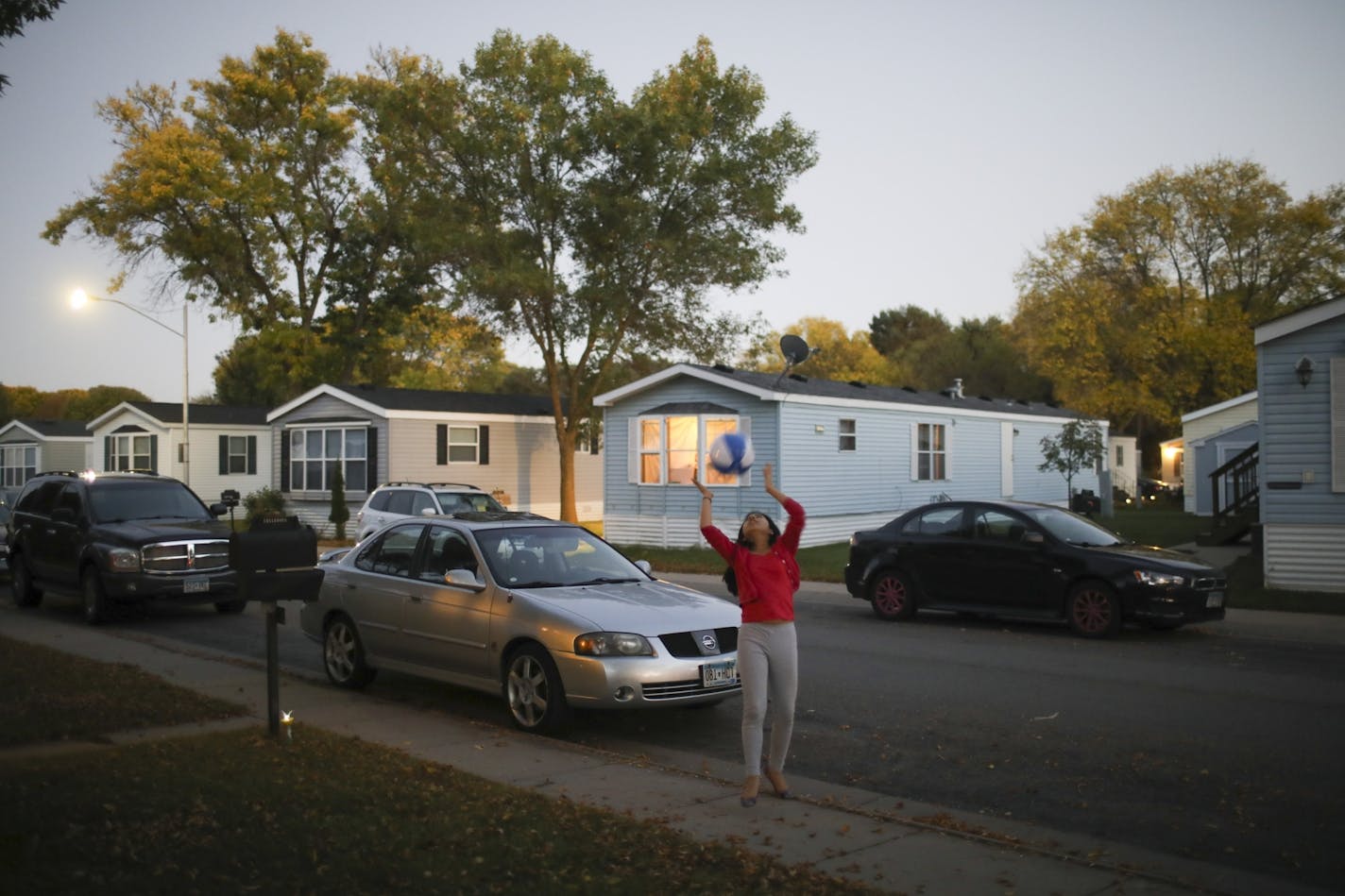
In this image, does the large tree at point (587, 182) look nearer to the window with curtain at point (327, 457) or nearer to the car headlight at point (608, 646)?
the window with curtain at point (327, 457)

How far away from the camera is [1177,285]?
52.8m

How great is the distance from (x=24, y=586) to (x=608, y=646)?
12513mm

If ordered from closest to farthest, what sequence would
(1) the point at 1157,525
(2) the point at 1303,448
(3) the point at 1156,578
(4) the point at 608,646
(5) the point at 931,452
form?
(4) the point at 608,646, (3) the point at 1156,578, (2) the point at 1303,448, (5) the point at 931,452, (1) the point at 1157,525

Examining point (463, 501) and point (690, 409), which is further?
point (690, 409)

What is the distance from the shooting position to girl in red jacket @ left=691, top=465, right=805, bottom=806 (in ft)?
22.1

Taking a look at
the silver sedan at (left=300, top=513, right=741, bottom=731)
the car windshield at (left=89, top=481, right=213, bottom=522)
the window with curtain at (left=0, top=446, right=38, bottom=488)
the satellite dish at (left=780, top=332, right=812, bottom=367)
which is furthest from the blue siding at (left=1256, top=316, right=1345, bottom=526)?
the window with curtain at (left=0, top=446, right=38, bottom=488)

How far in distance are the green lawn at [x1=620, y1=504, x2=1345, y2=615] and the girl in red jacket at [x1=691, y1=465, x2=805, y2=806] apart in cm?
1174

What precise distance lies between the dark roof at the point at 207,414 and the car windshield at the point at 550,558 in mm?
35426

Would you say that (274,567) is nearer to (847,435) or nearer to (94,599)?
(94,599)

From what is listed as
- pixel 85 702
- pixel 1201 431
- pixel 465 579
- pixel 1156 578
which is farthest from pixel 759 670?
pixel 1201 431

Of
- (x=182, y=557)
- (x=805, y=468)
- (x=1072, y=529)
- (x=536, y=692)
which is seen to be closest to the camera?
(x=536, y=692)

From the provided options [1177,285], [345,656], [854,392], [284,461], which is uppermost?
[1177,285]

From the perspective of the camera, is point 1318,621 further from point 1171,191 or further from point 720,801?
point 1171,191

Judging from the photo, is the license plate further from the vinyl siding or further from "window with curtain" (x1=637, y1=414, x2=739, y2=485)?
the vinyl siding
